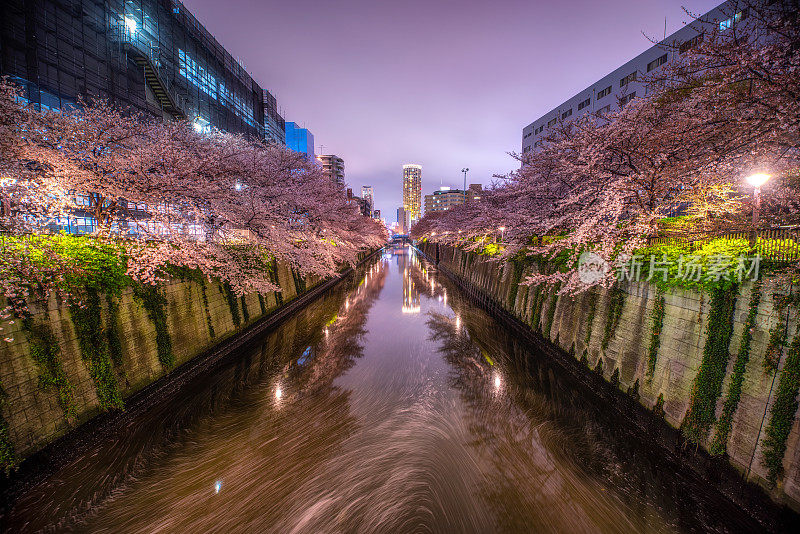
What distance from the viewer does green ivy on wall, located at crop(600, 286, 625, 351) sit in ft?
32.6

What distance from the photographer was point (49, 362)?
263 inches

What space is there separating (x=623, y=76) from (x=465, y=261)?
35389mm

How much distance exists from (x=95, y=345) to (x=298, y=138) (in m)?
84.2

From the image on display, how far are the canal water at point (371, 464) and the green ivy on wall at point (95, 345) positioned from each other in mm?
1035

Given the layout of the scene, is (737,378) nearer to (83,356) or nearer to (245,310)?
(83,356)

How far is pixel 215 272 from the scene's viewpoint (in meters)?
13.0

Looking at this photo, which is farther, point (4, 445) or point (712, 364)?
point (712, 364)

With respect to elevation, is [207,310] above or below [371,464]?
above

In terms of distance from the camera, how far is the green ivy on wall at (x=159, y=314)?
31.4 ft

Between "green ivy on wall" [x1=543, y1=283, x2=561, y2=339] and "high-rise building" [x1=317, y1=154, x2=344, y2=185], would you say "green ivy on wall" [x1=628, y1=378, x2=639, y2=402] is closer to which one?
"green ivy on wall" [x1=543, y1=283, x2=561, y2=339]

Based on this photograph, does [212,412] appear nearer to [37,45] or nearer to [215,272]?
[215,272]

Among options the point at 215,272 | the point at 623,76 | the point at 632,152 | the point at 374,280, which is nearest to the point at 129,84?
the point at 215,272

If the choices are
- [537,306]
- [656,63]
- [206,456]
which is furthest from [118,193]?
[656,63]

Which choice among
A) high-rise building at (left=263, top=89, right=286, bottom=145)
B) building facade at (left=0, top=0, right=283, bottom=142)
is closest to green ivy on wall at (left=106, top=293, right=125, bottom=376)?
building facade at (left=0, top=0, right=283, bottom=142)
